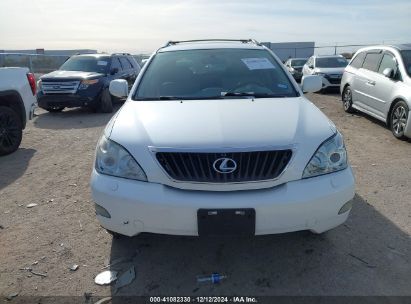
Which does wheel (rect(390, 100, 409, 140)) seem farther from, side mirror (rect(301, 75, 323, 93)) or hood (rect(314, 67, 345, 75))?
hood (rect(314, 67, 345, 75))

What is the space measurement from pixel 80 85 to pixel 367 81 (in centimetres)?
711

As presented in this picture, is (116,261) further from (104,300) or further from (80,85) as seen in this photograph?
(80,85)

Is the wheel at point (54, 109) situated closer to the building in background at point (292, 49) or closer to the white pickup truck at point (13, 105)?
the white pickup truck at point (13, 105)

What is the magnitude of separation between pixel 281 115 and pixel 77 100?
8.30 meters

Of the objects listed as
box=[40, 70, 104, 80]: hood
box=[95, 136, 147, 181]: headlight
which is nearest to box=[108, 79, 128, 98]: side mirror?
box=[95, 136, 147, 181]: headlight

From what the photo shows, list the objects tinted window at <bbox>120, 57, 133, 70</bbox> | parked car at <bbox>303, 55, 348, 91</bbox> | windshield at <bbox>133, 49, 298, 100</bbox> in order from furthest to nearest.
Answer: parked car at <bbox>303, 55, 348, 91</bbox>
tinted window at <bbox>120, 57, 133, 70</bbox>
windshield at <bbox>133, 49, 298, 100</bbox>

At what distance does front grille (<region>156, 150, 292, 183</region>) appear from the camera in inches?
105

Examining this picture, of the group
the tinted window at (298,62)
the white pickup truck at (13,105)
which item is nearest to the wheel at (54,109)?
the white pickup truck at (13,105)

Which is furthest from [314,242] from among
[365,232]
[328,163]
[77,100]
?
[77,100]

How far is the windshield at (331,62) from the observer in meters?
15.6

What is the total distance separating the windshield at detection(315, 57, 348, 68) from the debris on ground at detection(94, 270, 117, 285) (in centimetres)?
1436

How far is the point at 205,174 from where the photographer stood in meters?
2.67

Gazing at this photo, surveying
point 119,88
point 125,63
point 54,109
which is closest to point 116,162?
point 119,88

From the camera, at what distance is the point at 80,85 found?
Answer: 1034 centimetres
